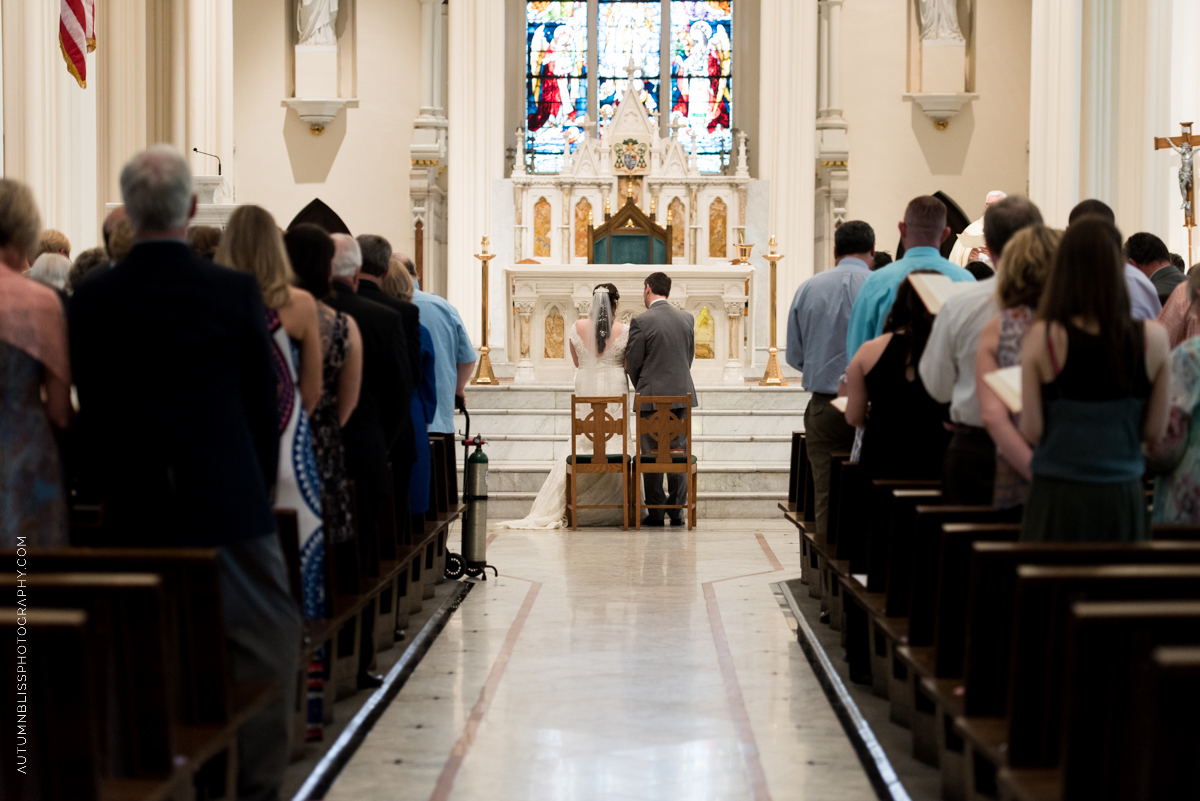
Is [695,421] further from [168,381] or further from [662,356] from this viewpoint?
[168,381]

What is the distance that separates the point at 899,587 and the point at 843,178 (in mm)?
13765

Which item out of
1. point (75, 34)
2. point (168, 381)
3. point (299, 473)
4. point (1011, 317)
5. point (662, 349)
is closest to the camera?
point (168, 381)

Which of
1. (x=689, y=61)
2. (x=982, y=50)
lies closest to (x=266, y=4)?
(x=689, y=61)

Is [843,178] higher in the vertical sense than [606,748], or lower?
higher

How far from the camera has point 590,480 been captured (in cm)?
963

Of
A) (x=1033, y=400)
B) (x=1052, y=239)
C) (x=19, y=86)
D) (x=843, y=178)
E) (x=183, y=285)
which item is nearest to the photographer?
(x=183, y=285)

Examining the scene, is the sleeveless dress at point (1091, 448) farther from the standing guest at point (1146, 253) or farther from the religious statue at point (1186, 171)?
the religious statue at point (1186, 171)

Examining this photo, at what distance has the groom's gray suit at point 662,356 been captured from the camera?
9562 millimetres

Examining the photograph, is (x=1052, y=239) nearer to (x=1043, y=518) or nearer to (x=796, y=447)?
(x=1043, y=518)

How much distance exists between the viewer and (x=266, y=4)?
17.4 meters

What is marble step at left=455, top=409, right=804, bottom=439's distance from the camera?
11.4 metres

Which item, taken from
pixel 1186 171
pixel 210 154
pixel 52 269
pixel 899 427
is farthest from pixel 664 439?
pixel 210 154

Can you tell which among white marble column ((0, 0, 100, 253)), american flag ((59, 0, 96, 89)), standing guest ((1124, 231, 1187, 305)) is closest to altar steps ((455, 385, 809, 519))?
white marble column ((0, 0, 100, 253))

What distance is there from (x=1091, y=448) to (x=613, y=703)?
2203 millimetres
